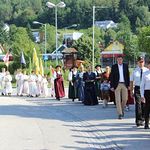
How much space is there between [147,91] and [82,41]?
73.7 metres

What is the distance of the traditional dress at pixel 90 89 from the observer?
2278cm

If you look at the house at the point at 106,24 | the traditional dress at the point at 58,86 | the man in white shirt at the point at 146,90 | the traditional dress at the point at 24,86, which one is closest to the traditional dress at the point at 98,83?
the traditional dress at the point at 58,86

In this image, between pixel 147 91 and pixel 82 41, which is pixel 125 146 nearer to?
pixel 147 91

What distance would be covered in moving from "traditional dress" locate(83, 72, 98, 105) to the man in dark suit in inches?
242

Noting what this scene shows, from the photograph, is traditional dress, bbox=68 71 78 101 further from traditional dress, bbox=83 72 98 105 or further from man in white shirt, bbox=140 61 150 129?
man in white shirt, bbox=140 61 150 129

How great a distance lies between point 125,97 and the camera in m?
16.4

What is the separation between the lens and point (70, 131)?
14164 mm

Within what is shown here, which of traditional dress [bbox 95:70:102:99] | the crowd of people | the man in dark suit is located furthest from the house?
the man in dark suit

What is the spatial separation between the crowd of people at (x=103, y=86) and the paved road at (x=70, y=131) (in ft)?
2.18

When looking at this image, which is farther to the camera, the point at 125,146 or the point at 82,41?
the point at 82,41

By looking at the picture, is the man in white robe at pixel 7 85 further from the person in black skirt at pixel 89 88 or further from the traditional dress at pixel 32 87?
the person in black skirt at pixel 89 88

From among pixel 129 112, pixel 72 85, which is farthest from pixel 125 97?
pixel 72 85

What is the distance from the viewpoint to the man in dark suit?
645 inches

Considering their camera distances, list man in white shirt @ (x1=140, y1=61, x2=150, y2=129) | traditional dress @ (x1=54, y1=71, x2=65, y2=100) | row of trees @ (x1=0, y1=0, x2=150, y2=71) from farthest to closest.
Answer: row of trees @ (x1=0, y1=0, x2=150, y2=71) → traditional dress @ (x1=54, y1=71, x2=65, y2=100) → man in white shirt @ (x1=140, y1=61, x2=150, y2=129)
